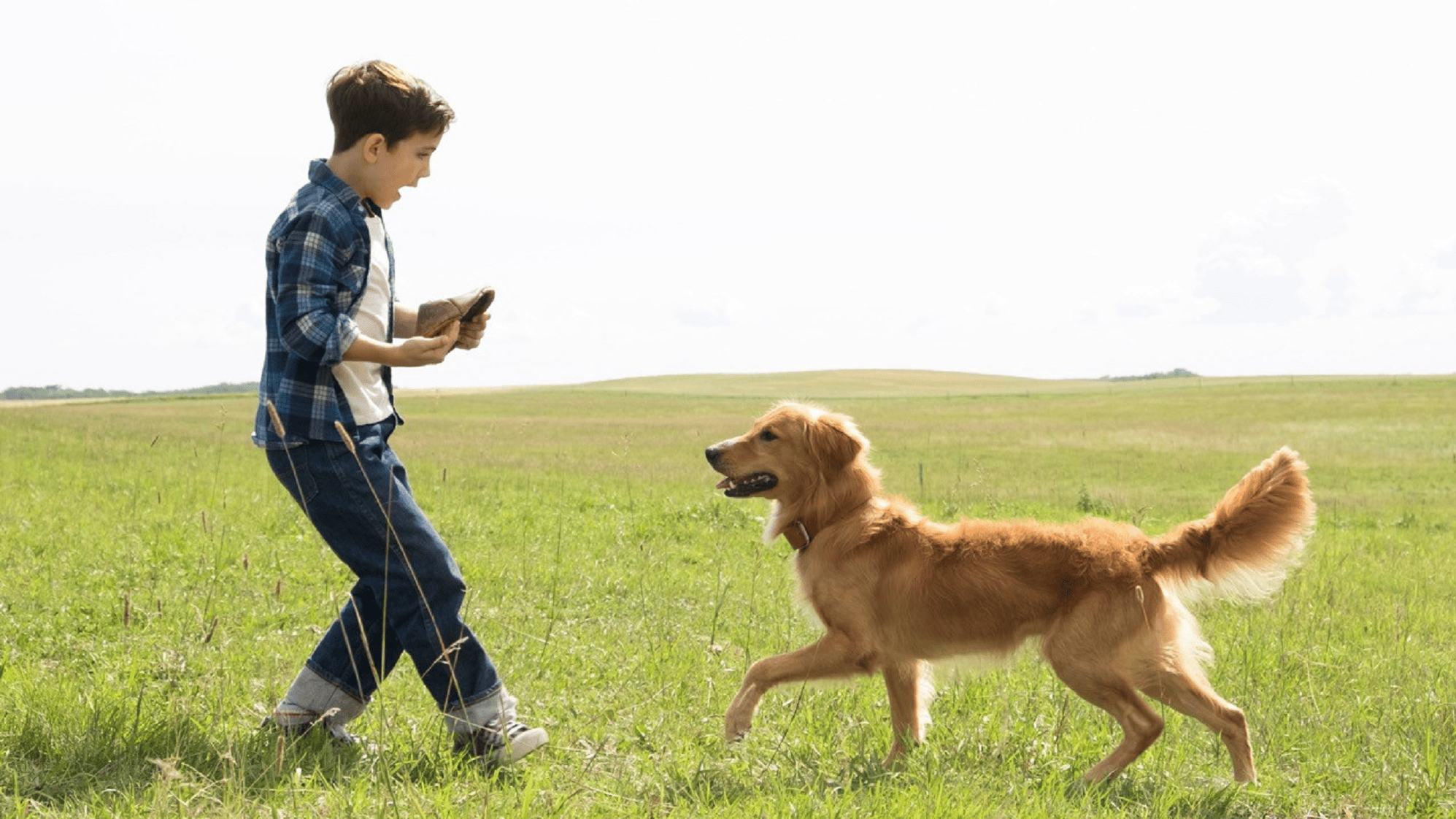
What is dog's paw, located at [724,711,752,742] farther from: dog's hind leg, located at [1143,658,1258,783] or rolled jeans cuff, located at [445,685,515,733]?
dog's hind leg, located at [1143,658,1258,783]

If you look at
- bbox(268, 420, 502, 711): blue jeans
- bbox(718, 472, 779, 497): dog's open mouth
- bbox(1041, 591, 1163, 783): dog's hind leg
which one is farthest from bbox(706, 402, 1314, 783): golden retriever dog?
bbox(268, 420, 502, 711): blue jeans

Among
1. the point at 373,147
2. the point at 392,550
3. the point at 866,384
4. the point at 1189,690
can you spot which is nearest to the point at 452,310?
the point at 373,147

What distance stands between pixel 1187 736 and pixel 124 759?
424 centimetres

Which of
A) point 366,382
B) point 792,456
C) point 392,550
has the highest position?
point 366,382

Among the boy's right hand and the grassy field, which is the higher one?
the boy's right hand

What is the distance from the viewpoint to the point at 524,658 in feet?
18.9

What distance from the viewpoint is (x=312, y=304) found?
369cm

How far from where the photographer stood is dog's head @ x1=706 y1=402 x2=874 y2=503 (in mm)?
4781

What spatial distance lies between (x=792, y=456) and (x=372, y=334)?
1819 mm

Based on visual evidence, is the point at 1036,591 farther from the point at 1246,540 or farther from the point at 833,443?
the point at 833,443

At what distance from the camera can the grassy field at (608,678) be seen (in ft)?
12.4

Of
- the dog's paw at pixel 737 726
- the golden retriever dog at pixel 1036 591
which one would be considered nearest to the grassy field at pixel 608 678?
the dog's paw at pixel 737 726

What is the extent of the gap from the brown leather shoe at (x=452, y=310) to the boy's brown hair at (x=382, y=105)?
60 centimetres

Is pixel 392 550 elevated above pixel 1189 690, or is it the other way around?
pixel 392 550
